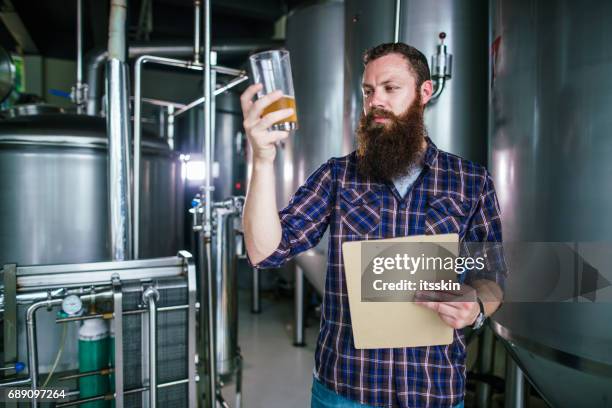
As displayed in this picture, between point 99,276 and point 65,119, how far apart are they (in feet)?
3.32

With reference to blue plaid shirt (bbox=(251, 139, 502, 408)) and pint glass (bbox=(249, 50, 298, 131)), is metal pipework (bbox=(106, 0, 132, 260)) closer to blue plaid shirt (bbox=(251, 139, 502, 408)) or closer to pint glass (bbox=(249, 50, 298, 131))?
blue plaid shirt (bbox=(251, 139, 502, 408))

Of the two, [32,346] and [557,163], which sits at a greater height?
[557,163]

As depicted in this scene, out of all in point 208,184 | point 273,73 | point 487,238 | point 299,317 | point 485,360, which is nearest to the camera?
point 273,73

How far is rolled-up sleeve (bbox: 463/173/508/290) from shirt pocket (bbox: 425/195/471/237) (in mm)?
34

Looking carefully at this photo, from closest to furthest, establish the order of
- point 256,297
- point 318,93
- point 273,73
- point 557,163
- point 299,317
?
point 273,73 → point 557,163 → point 318,93 → point 299,317 → point 256,297

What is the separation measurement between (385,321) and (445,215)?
264 millimetres

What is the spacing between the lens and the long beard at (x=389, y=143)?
95cm

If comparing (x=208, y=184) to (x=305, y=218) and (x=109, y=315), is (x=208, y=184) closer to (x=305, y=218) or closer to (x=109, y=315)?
(x=109, y=315)

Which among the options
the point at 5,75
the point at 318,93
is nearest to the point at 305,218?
the point at 318,93

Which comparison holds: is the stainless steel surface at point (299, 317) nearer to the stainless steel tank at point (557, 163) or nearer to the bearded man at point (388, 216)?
the stainless steel tank at point (557, 163)

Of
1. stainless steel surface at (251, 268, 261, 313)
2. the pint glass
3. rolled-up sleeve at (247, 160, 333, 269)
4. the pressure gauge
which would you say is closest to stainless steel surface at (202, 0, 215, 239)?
the pressure gauge

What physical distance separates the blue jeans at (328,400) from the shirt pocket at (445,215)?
1.20 feet

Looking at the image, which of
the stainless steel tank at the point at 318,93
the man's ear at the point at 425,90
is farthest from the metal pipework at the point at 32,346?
the stainless steel tank at the point at 318,93

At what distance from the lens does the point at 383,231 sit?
3.11 feet
